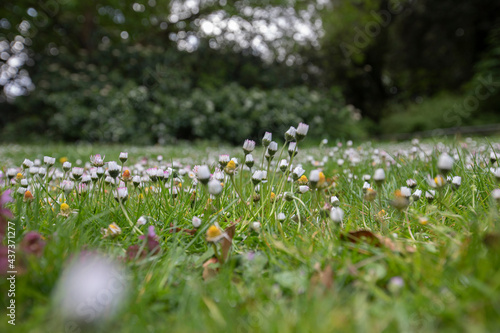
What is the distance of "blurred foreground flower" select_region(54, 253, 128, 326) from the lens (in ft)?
2.76

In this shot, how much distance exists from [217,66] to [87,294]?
1187cm

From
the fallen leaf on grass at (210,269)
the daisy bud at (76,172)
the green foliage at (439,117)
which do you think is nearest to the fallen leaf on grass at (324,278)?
the fallen leaf on grass at (210,269)

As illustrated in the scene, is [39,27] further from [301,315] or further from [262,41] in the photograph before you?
[301,315]

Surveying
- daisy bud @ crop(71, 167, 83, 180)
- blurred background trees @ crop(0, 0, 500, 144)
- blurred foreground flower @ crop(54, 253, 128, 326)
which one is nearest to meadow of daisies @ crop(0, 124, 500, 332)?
blurred foreground flower @ crop(54, 253, 128, 326)

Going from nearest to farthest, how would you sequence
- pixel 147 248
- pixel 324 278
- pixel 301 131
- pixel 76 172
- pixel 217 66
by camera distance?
pixel 324 278 → pixel 147 248 → pixel 301 131 → pixel 76 172 → pixel 217 66

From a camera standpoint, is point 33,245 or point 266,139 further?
point 266,139

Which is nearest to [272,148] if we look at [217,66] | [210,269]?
[210,269]

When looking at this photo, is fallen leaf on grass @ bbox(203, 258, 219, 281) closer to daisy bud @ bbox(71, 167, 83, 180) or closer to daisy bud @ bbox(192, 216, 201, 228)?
daisy bud @ bbox(192, 216, 201, 228)

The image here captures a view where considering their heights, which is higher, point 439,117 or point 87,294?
point 439,117

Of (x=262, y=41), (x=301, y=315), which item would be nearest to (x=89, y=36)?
(x=262, y=41)

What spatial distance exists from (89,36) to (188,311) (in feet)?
42.1

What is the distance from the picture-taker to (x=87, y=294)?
88 centimetres

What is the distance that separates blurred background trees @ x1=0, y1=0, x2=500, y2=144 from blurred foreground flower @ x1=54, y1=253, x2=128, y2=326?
27.6 ft

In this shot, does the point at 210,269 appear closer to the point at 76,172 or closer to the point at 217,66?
the point at 76,172
